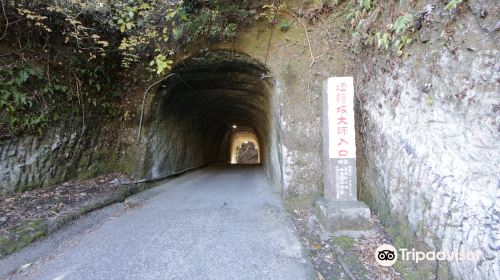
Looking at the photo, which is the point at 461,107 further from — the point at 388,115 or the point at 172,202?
the point at 172,202

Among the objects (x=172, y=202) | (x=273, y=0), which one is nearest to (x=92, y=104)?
(x=172, y=202)

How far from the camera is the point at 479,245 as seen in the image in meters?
2.42

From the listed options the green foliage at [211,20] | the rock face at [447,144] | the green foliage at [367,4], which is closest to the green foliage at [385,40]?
the rock face at [447,144]

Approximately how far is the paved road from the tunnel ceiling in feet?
10.9

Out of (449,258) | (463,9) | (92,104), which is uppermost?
(463,9)

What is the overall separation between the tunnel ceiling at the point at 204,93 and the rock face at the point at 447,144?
3.61 metres

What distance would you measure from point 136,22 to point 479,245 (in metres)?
7.33

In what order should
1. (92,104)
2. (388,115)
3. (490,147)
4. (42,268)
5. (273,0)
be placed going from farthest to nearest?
1. (92,104)
2. (273,0)
3. (388,115)
4. (42,268)
5. (490,147)

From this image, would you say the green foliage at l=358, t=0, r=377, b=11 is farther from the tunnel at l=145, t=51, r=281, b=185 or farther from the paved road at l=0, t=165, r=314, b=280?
the paved road at l=0, t=165, r=314, b=280

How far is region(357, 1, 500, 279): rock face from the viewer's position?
240cm

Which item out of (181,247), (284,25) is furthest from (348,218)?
(284,25)

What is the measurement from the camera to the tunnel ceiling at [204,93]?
6945 millimetres

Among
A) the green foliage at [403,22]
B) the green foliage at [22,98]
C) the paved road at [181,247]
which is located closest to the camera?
the paved road at [181,247]

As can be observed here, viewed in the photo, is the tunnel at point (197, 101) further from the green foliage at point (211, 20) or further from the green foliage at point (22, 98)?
the green foliage at point (22, 98)
